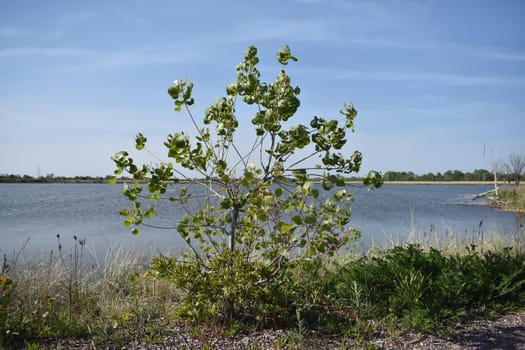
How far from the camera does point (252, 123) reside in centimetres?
309

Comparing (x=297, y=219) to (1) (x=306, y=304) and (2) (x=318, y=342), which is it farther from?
(1) (x=306, y=304)

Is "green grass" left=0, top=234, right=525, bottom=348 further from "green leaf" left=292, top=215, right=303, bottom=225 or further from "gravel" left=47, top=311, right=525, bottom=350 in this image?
"green leaf" left=292, top=215, right=303, bottom=225

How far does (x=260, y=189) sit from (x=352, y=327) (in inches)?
54.9

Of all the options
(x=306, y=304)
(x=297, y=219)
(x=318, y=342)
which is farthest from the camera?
(x=306, y=304)

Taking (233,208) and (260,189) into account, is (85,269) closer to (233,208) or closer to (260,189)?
(233,208)

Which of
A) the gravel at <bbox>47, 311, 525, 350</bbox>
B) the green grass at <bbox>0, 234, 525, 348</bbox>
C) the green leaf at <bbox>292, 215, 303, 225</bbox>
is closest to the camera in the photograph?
the green leaf at <bbox>292, 215, 303, 225</bbox>

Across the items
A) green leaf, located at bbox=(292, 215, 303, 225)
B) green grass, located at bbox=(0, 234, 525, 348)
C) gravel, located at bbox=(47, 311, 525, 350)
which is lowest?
gravel, located at bbox=(47, 311, 525, 350)

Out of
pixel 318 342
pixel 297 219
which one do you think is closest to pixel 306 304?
pixel 318 342

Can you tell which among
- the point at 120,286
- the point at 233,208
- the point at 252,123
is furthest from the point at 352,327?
the point at 120,286

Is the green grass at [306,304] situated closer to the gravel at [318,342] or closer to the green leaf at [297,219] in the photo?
the gravel at [318,342]

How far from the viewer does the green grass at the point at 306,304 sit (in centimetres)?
315

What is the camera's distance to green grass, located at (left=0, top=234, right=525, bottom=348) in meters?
3.15

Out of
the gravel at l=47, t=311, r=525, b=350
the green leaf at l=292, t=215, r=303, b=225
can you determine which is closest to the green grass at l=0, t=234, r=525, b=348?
the gravel at l=47, t=311, r=525, b=350

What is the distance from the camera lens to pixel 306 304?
363 cm
